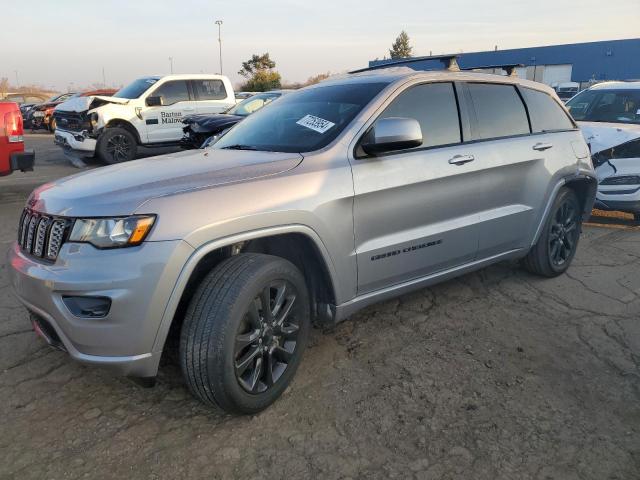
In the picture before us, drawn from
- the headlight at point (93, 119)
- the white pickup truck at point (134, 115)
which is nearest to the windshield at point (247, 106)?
the white pickup truck at point (134, 115)

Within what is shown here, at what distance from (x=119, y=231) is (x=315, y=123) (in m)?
1.50

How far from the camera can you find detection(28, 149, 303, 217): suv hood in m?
2.43

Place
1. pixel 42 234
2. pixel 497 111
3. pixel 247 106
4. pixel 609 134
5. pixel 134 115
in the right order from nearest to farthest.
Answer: pixel 42 234 → pixel 497 111 → pixel 609 134 → pixel 247 106 → pixel 134 115

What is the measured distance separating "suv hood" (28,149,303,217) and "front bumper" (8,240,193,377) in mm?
213

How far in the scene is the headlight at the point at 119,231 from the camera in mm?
2322

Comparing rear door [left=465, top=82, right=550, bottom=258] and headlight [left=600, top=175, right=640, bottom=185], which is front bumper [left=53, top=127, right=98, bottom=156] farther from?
headlight [left=600, top=175, right=640, bottom=185]

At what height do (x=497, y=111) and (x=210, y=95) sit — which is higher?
(x=210, y=95)

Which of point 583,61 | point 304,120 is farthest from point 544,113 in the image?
point 583,61

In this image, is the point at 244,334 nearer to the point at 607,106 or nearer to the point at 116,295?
the point at 116,295

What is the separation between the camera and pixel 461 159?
3.56m

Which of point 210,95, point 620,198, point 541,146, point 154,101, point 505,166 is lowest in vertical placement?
point 620,198

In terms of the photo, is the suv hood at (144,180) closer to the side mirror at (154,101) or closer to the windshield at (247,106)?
the windshield at (247,106)

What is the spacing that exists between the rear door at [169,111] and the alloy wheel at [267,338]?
33.1ft

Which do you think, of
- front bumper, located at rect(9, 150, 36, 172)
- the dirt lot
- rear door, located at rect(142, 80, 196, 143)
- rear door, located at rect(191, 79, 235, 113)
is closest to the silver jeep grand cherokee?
the dirt lot
